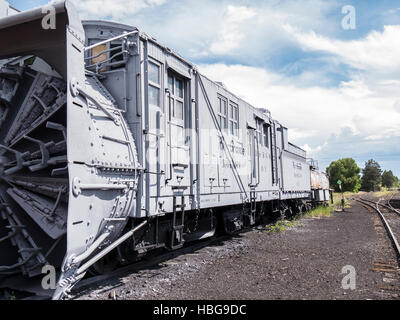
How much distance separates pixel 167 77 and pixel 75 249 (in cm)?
358

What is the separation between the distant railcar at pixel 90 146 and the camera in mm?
4199

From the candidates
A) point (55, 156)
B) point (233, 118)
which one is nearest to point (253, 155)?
point (233, 118)

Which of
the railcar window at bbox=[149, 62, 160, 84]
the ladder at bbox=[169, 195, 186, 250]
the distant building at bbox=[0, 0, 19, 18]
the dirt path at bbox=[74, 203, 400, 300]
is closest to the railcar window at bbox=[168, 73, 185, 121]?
the railcar window at bbox=[149, 62, 160, 84]

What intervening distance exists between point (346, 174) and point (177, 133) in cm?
9452

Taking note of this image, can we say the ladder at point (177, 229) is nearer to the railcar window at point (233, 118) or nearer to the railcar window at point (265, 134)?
the railcar window at point (233, 118)

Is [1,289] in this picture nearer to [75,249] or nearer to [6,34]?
[75,249]

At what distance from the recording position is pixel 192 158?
688 cm

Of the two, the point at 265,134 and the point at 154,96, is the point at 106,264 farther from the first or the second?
the point at 265,134

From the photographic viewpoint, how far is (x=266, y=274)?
6223mm

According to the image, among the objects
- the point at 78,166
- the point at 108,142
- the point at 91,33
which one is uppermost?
the point at 91,33

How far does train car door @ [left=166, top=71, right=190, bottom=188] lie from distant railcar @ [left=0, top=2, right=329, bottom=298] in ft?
0.07

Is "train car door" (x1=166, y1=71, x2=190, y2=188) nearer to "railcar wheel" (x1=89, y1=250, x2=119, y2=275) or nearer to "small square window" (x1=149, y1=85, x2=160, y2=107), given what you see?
"small square window" (x1=149, y1=85, x2=160, y2=107)
